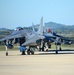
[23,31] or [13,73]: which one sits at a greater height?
[23,31]

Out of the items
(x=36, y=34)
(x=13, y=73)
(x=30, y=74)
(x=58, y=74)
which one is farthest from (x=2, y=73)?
(x=36, y=34)

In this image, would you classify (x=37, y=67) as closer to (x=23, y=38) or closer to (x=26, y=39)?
(x=26, y=39)

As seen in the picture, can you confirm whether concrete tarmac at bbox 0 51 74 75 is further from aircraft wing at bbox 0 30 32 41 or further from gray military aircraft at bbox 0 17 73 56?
aircraft wing at bbox 0 30 32 41

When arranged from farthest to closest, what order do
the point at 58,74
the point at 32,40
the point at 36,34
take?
the point at 36,34
the point at 32,40
the point at 58,74

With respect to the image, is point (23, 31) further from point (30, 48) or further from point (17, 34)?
point (30, 48)

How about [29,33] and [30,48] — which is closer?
[30,48]

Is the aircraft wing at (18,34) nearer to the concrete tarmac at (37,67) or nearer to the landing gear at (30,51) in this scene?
the landing gear at (30,51)

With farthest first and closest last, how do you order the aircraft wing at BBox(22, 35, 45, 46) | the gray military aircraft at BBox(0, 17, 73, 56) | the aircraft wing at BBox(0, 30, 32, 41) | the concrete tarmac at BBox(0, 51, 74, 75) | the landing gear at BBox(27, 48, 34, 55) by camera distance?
the aircraft wing at BBox(0, 30, 32, 41), the landing gear at BBox(27, 48, 34, 55), the gray military aircraft at BBox(0, 17, 73, 56), the aircraft wing at BBox(22, 35, 45, 46), the concrete tarmac at BBox(0, 51, 74, 75)

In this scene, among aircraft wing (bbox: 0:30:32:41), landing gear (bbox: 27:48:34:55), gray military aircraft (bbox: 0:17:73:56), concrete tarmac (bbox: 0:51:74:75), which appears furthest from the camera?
aircraft wing (bbox: 0:30:32:41)

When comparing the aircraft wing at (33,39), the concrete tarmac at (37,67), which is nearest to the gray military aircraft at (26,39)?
the aircraft wing at (33,39)

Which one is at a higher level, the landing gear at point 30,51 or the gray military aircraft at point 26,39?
the gray military aircraft at point 26,39

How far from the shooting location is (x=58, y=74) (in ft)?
44.9

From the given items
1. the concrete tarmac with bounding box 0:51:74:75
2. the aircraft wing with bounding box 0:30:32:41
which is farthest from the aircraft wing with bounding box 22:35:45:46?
the concrete tarmac with bounding box 0:51:74:75

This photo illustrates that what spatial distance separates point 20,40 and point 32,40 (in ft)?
9.68
